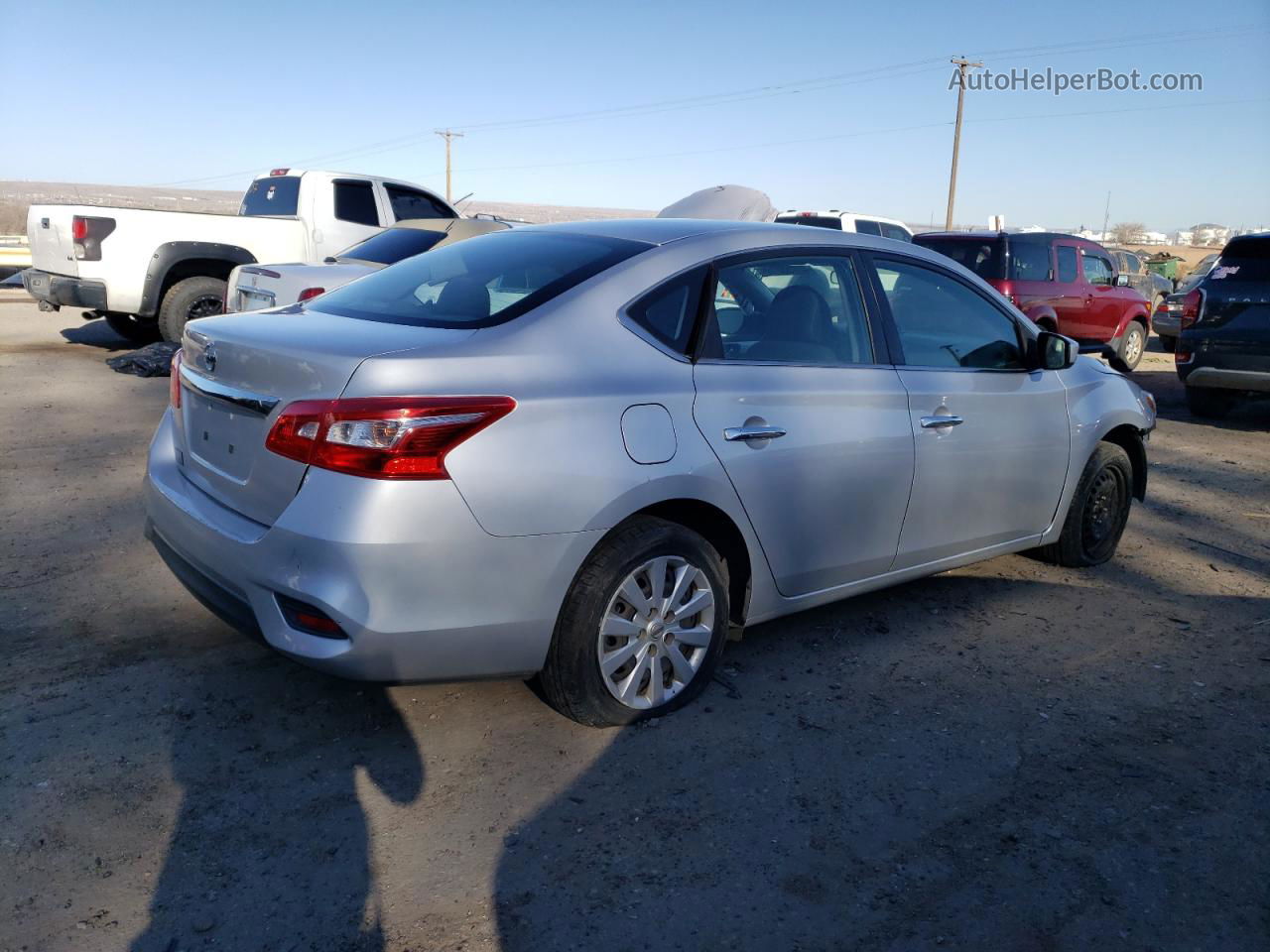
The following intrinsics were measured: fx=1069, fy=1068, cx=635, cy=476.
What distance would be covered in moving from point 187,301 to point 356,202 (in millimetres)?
2246

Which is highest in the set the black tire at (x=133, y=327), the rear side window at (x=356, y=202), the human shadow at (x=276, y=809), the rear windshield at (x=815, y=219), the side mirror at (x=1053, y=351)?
the rear windshield at (x=815, y=219)

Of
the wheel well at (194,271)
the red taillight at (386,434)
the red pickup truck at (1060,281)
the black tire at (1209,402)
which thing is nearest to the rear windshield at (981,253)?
the red pickup truck at (1060,281)

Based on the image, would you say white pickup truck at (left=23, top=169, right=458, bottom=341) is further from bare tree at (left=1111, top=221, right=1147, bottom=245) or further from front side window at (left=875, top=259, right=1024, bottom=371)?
bare tree at (left=1111, top=221, right=1147, bottom=245)

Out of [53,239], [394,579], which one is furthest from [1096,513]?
[53,239]

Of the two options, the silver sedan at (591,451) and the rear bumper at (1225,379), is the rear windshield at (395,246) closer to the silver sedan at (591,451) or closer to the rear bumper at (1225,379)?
the silver sedan at (591,451)

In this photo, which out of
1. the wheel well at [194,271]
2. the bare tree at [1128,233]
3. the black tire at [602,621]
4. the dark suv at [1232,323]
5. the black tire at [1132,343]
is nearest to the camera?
the black tire at [602,621]

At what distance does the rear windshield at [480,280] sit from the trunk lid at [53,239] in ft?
25.9

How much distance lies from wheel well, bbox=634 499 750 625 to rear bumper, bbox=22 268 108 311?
29.4ft

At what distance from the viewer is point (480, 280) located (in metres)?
3.75

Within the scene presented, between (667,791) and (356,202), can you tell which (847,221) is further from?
(667,791)

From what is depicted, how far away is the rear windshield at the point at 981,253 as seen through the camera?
1266 cm

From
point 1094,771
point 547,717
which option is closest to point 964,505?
point 1094,771

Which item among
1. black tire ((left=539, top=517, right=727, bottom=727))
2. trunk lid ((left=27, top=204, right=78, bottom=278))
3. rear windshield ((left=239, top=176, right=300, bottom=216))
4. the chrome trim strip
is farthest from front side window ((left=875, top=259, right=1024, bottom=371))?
rear windshield ((left=239, top=176, right=300, bottom=216))

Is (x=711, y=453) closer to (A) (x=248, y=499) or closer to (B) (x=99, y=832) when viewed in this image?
(A) (x=248, y=499)
